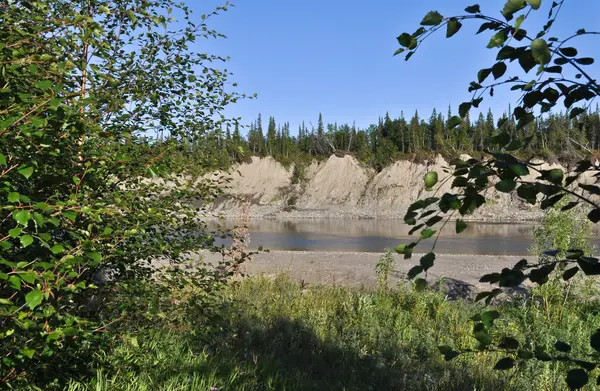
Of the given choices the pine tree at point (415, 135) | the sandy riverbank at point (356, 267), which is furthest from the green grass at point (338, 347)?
the pine tree at point (415, 135)

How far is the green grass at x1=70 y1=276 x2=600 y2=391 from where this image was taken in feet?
13.8

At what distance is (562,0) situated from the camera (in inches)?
57.2

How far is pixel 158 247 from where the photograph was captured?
3.60 meters

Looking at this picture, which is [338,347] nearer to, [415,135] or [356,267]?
[356,267]

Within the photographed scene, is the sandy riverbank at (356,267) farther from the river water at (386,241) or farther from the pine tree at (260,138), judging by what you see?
the pine tree at (260,138)

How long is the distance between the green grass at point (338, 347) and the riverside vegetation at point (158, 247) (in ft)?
0.13

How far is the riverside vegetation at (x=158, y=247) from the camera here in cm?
145

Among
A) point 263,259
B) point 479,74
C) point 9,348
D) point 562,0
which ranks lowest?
point 263,259

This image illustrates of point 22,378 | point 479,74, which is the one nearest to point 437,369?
point 22,378

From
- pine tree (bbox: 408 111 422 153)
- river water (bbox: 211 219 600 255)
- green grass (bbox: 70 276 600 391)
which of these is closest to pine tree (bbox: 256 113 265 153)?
pine tree (bbox: 408 111 422 153)

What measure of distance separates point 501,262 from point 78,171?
23597mm

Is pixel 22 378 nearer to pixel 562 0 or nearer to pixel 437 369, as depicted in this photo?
pixel 562 0

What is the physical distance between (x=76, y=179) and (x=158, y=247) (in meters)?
1.21

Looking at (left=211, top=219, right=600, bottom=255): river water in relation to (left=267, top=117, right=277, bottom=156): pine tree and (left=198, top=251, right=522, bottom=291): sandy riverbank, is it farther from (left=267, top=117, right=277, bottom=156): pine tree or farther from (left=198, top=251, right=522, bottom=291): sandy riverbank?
(left=267, top=117, right=277, bottom=156): pine tree
